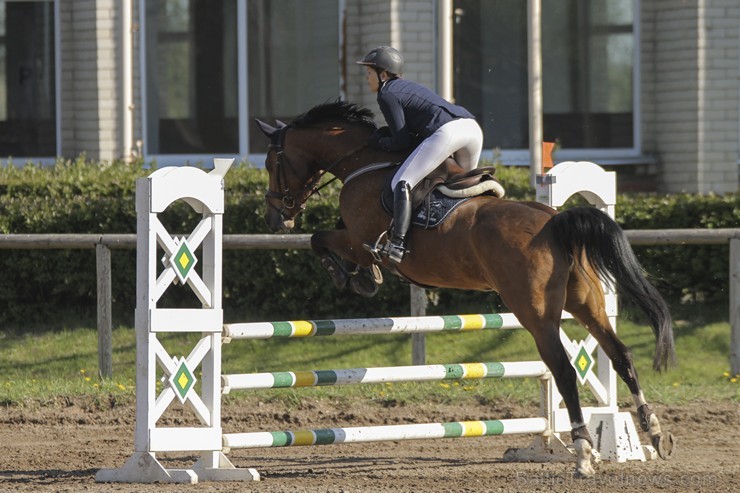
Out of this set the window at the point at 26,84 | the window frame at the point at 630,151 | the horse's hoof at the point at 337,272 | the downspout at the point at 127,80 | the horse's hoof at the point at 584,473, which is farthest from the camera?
the window at the point at 26,84

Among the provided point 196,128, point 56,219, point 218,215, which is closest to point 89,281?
point 56,219

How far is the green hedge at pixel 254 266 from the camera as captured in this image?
1099 cm

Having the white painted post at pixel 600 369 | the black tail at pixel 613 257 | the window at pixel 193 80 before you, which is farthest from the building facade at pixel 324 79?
the black tail at pixel 613 257

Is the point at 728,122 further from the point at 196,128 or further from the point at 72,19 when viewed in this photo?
the point at 72,19

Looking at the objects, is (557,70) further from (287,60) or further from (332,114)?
(332,114)

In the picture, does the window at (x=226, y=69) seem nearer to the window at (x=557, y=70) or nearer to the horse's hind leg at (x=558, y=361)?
the window at (x=557, y=70)

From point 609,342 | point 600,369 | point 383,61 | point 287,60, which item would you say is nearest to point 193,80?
point 287,60

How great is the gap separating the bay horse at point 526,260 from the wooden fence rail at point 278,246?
2371mm

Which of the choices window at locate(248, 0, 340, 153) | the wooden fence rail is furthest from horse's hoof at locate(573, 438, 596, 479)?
window at locate(248, 0, 340, 153)

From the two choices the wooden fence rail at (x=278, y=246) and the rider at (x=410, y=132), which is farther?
the wooden fence rail at (x=278, y=246)

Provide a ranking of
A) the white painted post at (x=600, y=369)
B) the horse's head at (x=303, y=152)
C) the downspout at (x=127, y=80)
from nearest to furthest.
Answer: the white painted post at (x=600, y=369), the horse's head at (x=303, y=152), the downspout at (x=127, y=80)

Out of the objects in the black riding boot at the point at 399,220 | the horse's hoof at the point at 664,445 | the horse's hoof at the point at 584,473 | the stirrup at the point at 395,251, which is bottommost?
the horse's hoof at the point at 584,473

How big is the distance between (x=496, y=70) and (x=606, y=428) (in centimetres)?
763

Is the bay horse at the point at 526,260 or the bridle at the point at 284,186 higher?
the bridle at the point at 284,186
